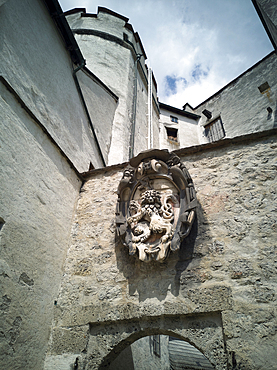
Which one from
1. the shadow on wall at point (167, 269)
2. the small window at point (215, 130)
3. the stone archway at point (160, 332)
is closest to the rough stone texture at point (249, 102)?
the small window at point (215, 130)

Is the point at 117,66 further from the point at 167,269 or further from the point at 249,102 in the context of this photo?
the point at 167,269

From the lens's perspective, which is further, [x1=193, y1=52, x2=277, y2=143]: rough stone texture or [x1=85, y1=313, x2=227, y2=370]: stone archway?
[x1=193, y1=52, x2=277, y2=143]: rough stone texture

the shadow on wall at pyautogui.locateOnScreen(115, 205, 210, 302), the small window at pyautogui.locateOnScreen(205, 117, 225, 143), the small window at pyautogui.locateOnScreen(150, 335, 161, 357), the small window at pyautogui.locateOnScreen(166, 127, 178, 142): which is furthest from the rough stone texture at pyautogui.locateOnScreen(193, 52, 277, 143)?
the small window at pyautogui.locateOnScreen(150, 335, 161, 357)

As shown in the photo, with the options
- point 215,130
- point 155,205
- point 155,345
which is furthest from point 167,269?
point 215,130

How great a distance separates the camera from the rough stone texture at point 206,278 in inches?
102

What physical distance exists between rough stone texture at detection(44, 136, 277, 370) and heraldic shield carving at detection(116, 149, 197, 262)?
0.24 m

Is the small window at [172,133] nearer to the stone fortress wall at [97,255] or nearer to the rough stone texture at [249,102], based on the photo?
the rough stone texture at [249,102]

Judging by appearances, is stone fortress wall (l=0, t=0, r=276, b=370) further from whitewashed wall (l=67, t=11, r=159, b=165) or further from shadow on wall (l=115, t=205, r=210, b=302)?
whitewashed wall (l=67, t=11, r=159, b=165)

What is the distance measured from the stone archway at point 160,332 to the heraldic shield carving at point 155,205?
723mm

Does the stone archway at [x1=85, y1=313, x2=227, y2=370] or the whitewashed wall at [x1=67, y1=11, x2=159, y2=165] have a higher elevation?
the whitewashed wall at [x1=67, y1=11, x2=159, y2=165]

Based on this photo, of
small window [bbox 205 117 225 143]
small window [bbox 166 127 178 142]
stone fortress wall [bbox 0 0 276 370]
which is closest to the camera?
stone fortress wall [bbox 0 0 276 370]

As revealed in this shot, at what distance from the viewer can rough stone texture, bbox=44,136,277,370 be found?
258 cm

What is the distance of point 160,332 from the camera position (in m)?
2.94

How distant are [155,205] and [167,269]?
0.88m
